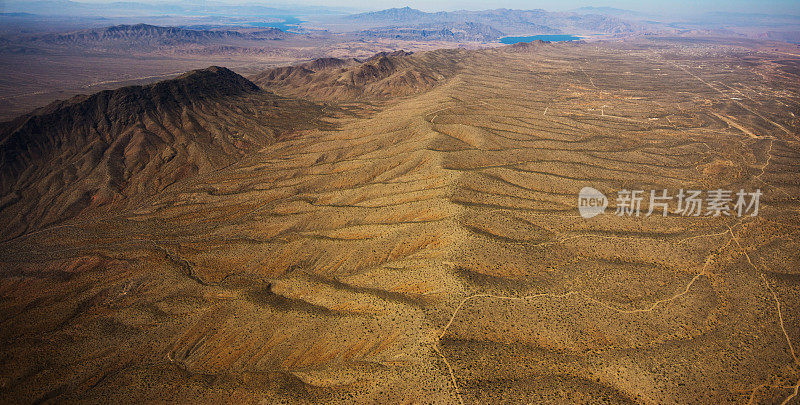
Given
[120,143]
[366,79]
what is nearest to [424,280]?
[120,143]

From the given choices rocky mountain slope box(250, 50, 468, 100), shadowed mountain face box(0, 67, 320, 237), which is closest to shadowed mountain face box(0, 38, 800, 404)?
shadowed mountain face box(0, 67, 320, 237)

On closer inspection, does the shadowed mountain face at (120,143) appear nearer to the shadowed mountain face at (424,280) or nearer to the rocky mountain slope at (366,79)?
the shadowed mountain face at (424,280)

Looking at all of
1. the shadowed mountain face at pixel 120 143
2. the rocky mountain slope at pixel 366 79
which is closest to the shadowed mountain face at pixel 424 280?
the shadowed mountain face at pixel 120 143

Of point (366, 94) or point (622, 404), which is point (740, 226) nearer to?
point (622, 404)

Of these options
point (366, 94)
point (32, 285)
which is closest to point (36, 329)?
point (32, 285)

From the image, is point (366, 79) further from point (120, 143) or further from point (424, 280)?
point (424, 280)

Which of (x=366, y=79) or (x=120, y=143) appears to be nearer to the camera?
(x=120, y=143)
